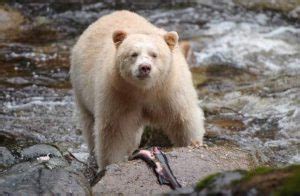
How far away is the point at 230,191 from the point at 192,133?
3.71m

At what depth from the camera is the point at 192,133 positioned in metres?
7.53

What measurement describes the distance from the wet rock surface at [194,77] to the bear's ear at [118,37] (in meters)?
1.26

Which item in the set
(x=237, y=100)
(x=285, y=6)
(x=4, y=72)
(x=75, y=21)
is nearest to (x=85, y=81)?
(x=237, y=100)

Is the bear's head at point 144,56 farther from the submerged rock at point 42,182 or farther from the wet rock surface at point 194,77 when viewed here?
the submerged rock at point 42,182

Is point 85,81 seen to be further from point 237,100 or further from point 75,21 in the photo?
point 75,21

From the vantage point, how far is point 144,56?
6648mm

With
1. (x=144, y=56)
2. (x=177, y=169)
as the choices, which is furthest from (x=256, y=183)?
(x=144, y=56)

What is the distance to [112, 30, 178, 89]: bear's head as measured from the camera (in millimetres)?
6586

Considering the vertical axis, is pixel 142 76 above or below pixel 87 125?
above

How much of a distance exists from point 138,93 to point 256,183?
3.35m

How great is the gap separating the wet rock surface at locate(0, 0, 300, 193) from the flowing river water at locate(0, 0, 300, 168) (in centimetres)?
2

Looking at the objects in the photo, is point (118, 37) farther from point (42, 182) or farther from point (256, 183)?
point (256, 183)

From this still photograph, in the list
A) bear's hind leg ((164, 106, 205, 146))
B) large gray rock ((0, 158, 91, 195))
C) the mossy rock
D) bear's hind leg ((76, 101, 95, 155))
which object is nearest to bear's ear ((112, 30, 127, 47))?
bear's hind leg ((164, 106, 205, 146))

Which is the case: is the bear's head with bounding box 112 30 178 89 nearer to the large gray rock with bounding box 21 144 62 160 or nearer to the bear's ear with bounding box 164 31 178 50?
the bear's ear with bounding box 164 31 178 50
